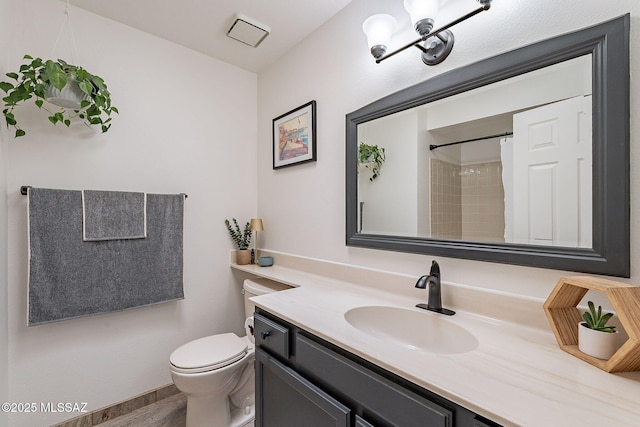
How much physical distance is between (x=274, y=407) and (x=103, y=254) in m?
1.28

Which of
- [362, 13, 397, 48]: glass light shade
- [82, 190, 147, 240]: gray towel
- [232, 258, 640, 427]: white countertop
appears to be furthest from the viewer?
[82, 190, 147, 240]: gray towel

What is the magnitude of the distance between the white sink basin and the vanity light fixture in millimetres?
1043

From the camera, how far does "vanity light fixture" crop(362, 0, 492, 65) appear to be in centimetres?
106

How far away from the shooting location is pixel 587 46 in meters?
Answer: 0.82

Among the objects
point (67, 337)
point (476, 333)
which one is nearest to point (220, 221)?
point (67, 337)

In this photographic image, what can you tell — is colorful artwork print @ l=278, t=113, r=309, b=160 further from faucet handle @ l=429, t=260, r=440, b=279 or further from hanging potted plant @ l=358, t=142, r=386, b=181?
faucet handle @ l=429, t=260, r=440, b=279

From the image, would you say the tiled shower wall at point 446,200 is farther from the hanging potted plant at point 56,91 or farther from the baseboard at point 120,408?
the baseboard at point 120,408

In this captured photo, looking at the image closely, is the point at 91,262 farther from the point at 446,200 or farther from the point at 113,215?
the point at 446,200

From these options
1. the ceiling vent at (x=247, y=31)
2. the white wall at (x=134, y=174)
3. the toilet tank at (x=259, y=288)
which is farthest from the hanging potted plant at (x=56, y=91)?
the toilet tank at (x=259, y=288)

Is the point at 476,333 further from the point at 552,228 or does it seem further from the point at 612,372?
the point at 552,228

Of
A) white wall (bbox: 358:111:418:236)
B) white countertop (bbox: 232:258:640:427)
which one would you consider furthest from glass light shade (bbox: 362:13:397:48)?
white countertop (bbox: 232:258:640:427)

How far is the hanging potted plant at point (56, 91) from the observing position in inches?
51.3

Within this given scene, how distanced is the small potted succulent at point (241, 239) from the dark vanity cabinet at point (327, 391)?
0.95 m

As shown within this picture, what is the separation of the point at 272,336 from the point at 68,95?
150 cm
